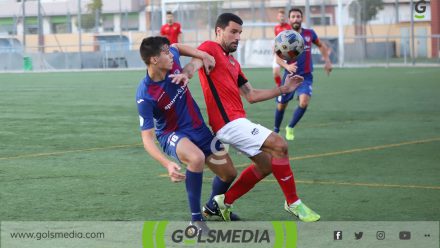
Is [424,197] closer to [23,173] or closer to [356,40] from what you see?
[23,173]

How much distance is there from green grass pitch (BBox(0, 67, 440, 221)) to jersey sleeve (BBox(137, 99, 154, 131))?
0.86 meters

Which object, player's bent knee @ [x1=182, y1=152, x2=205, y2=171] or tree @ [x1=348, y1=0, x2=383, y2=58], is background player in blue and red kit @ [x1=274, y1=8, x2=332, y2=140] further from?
tree @ [x1=348, y1=0, x2=383, y2=58]

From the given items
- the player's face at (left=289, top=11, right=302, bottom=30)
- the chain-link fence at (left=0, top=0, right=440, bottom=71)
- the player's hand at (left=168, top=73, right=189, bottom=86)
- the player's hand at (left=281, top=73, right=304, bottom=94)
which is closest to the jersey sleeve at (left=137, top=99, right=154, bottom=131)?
the player's hand at (left=168, top=73, right=189, bottom=86)

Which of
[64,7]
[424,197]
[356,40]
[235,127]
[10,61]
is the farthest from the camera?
[64,7]

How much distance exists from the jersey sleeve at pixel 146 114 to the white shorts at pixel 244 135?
0.72 m

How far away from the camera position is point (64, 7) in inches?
2034

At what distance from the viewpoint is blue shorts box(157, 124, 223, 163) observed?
7504mm

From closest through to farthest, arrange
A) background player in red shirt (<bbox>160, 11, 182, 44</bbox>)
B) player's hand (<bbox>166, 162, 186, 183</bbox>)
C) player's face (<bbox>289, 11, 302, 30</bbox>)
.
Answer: player's hand (<bbox>166, 162, 186, 183</bbox>)
player's face (<bbox>289, 11, 302, 30</bbox>)
background player in red shirt (<bbox>160, 11, 182, 44</bbox>)

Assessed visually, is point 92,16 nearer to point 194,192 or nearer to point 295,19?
point 295,19

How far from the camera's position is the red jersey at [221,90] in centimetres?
784

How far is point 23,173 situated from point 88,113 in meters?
8.13

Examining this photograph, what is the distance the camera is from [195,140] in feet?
24.9

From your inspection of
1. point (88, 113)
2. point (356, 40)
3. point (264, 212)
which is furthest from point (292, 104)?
point (356, 40)

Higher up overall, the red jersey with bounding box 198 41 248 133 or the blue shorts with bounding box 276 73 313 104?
the red jersey with bounding box 198 41 248 133
